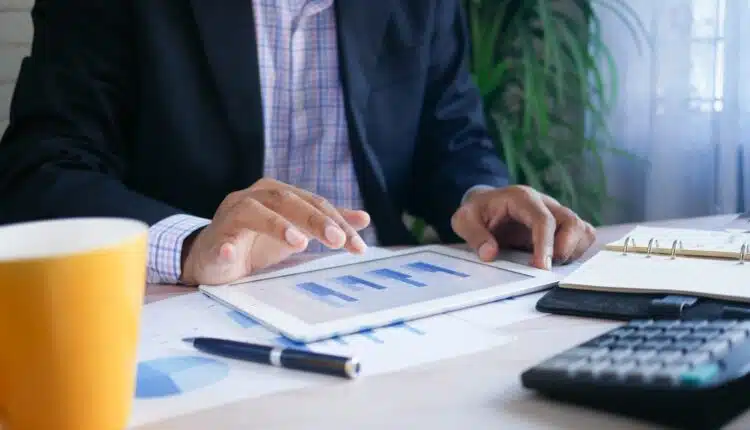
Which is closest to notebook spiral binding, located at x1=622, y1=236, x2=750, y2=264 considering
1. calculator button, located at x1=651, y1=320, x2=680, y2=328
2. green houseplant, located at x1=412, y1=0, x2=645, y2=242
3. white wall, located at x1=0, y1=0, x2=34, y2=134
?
calculator button, located at x1=651, y1=320, x2=680, y2=328

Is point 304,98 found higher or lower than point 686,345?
higher

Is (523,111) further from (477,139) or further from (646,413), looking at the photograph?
(646,413)

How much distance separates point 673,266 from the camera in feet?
2.20

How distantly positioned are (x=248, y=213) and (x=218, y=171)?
0.32m

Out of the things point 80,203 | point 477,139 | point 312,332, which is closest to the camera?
point 312,332

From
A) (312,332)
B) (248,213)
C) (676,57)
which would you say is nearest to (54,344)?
(312,332)

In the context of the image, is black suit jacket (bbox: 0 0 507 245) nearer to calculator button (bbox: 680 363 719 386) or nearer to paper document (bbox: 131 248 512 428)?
paper document (bbox: 131 248 512 428)

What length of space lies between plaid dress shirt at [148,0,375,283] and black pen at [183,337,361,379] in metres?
0.55

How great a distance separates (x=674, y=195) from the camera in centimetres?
149

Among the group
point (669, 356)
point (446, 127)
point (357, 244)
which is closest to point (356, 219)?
point (357, 244)

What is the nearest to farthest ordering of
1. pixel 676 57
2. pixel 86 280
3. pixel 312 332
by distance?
pixel 86 280 → pixel 312 332 → pixel 676 57

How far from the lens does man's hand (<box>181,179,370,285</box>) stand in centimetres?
68

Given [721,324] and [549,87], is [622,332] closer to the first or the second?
[721,324]

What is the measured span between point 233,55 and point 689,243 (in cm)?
56
